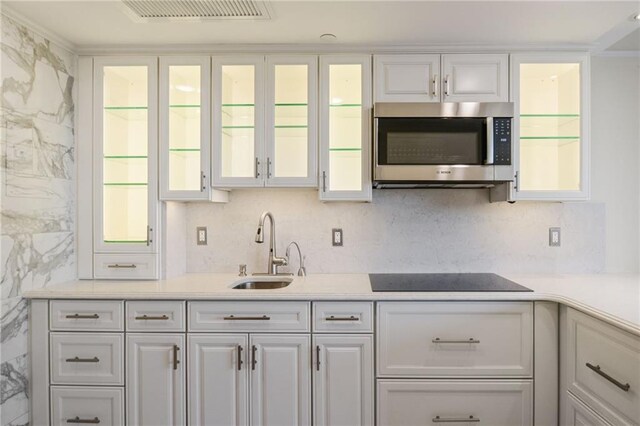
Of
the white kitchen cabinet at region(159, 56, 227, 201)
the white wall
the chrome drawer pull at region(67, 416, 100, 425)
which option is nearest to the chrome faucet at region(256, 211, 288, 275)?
the white kitchen cabinet at region(159, 56, 227, 201)

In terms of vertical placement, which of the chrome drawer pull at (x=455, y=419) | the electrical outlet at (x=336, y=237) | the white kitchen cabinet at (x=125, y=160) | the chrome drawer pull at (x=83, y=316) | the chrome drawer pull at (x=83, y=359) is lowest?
the chrome drawer pull at (x=455, y=419)

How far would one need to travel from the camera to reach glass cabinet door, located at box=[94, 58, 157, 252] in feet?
7.38

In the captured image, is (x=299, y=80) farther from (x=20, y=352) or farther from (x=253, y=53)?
(x=20, y=352)

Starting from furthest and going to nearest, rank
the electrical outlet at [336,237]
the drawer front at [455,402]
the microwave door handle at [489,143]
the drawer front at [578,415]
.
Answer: the electrical outlet at [336,237] → the microwave door handle at [489,143] → the drawer front at [455,402] → the drawer front at [578,415]

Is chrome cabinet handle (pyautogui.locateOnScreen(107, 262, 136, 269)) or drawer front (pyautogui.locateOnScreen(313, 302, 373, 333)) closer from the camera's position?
drawer front (pyautogui.locateOnScreen(313, 302, 373, 333))

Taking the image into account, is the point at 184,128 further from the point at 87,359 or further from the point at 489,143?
the point at 489,143

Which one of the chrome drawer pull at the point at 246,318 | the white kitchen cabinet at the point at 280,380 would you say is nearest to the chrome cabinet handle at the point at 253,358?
the white kitchen cabinet at the point at 280,380

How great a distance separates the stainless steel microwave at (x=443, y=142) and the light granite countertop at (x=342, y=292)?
2.10 feet

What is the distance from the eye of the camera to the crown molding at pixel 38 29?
1.84 metres

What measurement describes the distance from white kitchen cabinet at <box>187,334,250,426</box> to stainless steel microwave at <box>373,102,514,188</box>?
47.4 inches

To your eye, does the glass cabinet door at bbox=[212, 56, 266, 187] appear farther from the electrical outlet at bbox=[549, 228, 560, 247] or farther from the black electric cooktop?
the electrical outlet at bbox=[549, 228, 560, 247]

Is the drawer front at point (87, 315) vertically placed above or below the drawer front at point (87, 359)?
above

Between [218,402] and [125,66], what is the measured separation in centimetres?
197

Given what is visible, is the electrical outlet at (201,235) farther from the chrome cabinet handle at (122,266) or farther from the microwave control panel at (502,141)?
the microwave control panel at (502,141)
